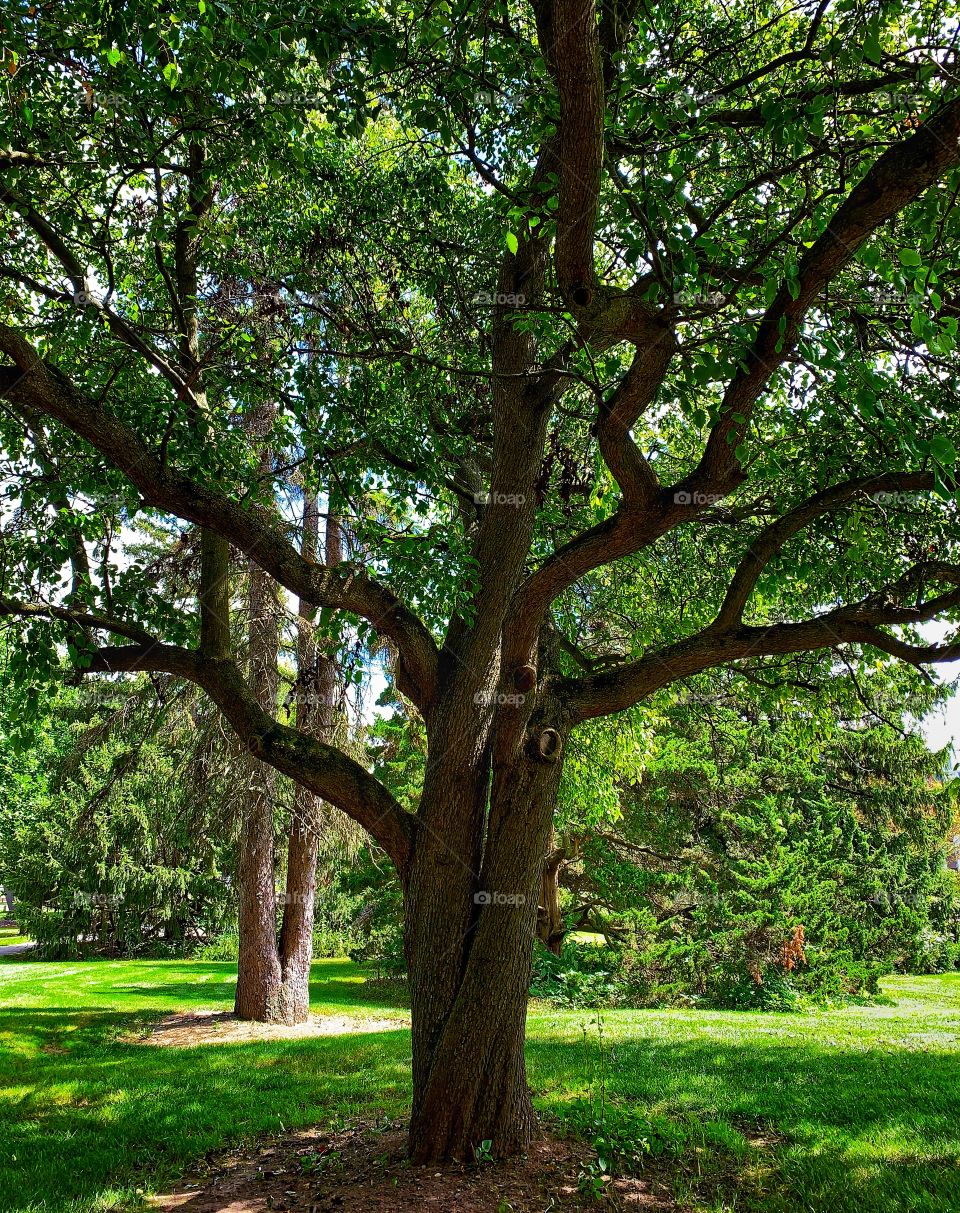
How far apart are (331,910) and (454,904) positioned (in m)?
14.9

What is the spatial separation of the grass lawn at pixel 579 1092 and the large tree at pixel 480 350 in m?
2.02

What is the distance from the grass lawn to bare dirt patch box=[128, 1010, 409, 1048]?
45cm

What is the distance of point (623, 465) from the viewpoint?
15.2ft

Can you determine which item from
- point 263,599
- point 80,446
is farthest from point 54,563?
point 263,599

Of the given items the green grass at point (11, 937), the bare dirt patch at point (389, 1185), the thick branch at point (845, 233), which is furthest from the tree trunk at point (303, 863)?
the green grass at point (11, 937)

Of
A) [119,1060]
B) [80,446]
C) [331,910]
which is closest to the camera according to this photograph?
[80,446]

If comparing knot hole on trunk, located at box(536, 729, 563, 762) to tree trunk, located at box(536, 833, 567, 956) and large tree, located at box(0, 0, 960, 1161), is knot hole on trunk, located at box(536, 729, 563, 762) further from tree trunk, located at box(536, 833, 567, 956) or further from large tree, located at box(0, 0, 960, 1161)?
tree trunk, located at box(536, 833, 567, 956)

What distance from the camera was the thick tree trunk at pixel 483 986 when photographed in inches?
201

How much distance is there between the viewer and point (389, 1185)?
477 centimetres

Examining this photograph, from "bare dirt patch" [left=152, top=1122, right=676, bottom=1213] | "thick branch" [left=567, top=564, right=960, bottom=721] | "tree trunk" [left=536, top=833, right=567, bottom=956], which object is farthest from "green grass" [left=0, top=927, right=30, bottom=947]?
"thick branch" [left=567, top=564, right=960, bottom=721]

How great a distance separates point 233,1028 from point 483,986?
771cm

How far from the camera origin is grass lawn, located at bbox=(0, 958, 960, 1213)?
509 cm

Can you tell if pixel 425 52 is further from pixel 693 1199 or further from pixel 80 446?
pixel 693 1199

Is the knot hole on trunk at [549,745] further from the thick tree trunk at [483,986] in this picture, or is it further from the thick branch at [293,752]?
the thick branch at [293,752]
